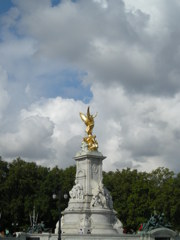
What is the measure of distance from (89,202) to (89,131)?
25.8 feet

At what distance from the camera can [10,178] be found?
60.7 meters

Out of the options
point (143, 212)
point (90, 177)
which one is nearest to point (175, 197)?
point (143, 212)

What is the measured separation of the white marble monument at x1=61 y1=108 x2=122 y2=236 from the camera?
42.9 m

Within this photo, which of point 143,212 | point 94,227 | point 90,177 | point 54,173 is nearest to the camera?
point 94,227

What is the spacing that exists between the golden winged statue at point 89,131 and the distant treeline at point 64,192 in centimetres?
1312

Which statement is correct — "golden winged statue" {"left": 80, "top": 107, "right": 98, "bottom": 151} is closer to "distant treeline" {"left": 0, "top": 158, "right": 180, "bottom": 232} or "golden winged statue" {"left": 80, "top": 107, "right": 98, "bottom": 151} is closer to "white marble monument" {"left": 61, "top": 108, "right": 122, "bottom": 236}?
"white marble monument" {"left": 61, "top": 108, "right": 122, "bottom": 236}

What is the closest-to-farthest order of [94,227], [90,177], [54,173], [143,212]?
[94,227]
[90,177]
[143,212]
[54,173]

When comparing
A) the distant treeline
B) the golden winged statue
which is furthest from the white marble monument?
the distant treeline

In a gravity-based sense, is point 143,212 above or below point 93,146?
below

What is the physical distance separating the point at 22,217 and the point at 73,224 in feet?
63.5

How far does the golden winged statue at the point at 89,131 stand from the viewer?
4666 centimetres

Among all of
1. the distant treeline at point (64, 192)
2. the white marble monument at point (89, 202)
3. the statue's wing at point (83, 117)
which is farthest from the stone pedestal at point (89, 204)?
the distant treeline at point (64, 192)

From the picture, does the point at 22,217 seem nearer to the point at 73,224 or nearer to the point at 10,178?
the point at 10,178

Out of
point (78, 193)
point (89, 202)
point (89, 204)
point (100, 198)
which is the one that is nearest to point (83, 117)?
point (78, 193)
